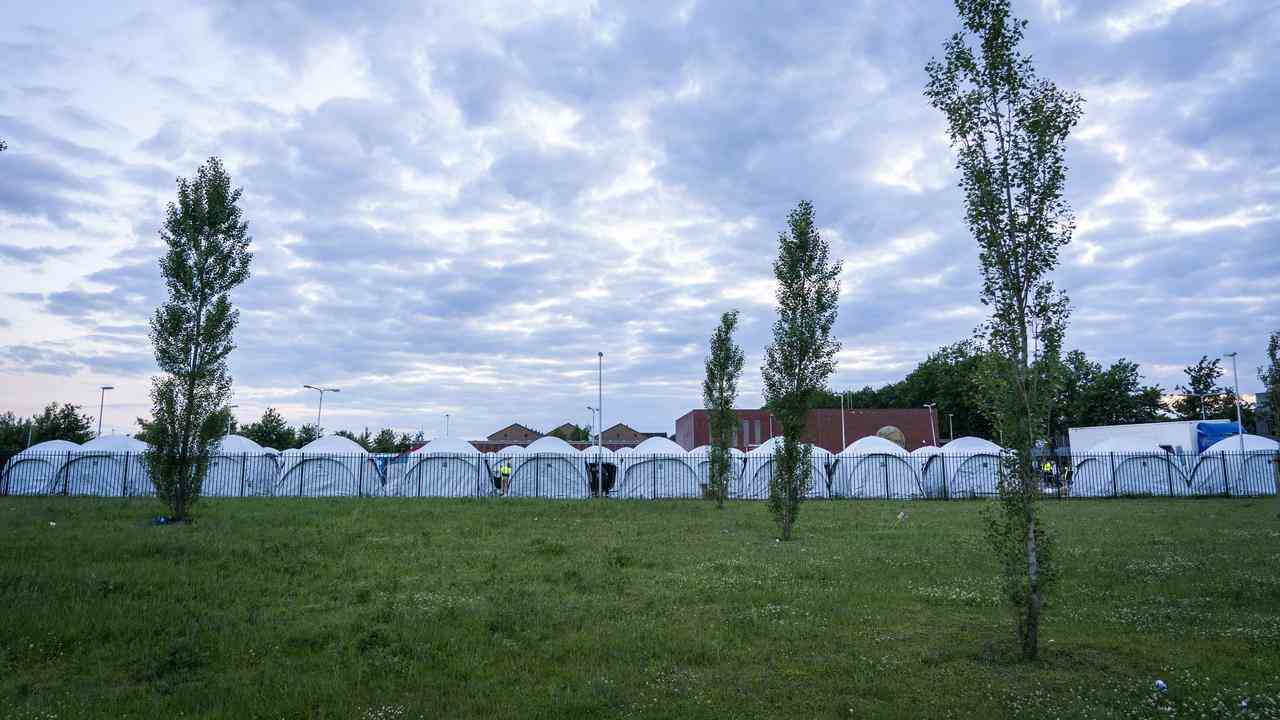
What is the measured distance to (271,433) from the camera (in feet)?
257

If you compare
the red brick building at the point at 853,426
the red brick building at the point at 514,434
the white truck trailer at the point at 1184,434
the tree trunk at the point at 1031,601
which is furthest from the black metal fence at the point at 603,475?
the red brick building at the point at 514,434

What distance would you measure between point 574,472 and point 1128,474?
25.0m

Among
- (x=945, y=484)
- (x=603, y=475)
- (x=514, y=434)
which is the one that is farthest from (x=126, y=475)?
(x=514, y=434)

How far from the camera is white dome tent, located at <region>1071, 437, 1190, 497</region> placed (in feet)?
113

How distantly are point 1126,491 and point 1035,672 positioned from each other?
3276 centimetres

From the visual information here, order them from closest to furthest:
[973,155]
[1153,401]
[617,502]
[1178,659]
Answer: [1178,659] < [973,155] < [617,502] < [1153,401]

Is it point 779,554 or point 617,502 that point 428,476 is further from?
point 779,554

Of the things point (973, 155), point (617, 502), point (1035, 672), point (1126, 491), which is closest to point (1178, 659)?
point (1035, 672)

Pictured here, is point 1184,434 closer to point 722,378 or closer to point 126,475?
point 722,378

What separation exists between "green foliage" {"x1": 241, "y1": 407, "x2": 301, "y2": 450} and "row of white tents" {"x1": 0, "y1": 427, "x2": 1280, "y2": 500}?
43.5 m

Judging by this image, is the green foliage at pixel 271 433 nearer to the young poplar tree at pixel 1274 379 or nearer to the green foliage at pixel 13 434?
the green foliage at pixel 13 434

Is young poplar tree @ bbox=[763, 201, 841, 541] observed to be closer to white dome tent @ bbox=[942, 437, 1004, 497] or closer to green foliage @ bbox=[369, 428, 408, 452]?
white dome tent @ bbox=[942, 437, 1004, 497]

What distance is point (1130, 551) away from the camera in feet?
49.5

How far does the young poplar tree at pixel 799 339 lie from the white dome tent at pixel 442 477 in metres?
17.8
